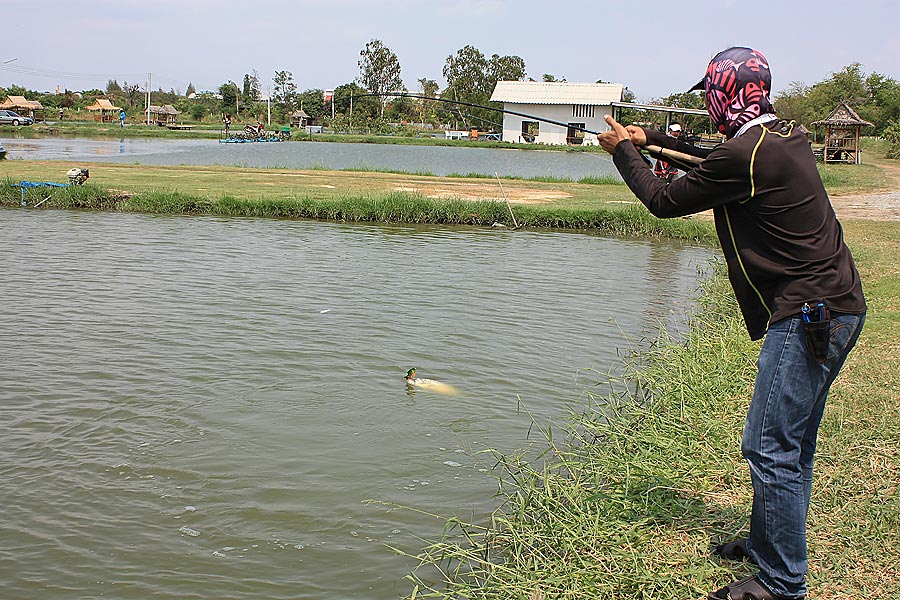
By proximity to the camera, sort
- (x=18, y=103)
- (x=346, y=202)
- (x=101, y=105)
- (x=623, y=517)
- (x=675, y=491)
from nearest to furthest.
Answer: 1. (x=623, y=517)
2. (x=675, y=491)
3. (x=346, y=202)
4. (x=18, y=103)
5. (x=101, y=105)

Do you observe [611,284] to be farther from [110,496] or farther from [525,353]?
[110,496]

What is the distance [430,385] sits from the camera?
25.0 feet

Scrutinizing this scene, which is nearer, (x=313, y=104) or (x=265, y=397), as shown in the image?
(x=265, y=397)

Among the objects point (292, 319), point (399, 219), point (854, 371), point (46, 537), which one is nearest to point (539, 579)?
point (46, 537)

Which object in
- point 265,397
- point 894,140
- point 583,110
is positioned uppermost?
point 583,110

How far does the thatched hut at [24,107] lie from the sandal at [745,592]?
8447cm

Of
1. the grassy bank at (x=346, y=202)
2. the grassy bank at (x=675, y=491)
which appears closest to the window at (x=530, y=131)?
the grassy bank at (x=346, y=202)

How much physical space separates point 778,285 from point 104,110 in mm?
87136

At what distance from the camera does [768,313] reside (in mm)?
3377

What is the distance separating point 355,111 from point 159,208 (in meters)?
71.2

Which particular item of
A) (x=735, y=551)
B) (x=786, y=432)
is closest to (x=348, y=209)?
(x=735, y=551)

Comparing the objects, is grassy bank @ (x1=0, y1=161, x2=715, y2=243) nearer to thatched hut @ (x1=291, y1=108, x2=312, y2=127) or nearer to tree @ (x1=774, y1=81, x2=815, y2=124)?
tree @ (x1=774, y1=81, x2=815, y2=124)

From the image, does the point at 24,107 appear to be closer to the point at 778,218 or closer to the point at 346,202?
the point at 346,202

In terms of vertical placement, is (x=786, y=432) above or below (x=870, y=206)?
below
